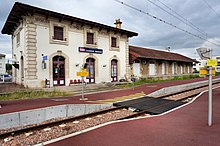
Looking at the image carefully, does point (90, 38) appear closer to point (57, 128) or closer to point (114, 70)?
point (114, 70)

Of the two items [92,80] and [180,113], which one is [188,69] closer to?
[92,80]

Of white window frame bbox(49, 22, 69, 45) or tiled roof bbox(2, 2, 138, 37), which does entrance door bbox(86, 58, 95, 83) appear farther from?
tiled roof bbox(2, 2, 138, 37)

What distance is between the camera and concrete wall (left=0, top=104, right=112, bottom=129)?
5766 mm

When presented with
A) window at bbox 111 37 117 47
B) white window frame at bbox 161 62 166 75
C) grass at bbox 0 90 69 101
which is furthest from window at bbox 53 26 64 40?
white window frame at bbox 161 62 166 75

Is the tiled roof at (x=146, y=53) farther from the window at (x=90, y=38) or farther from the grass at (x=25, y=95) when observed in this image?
the grass at (x=25, y=95)

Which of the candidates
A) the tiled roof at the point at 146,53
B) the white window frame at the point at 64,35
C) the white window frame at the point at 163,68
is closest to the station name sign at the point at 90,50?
the white window frame at the point at 64,35

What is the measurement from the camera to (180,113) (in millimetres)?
6461

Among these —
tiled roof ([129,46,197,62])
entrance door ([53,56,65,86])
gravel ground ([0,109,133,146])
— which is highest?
tiled roof ([129,46,197,62])

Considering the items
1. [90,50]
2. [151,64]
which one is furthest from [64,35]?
[151,64]

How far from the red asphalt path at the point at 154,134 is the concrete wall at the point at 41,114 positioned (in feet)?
9.12

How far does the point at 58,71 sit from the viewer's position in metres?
15.0

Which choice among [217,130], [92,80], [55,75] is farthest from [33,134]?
[92,80]

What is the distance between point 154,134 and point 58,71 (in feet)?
40.1

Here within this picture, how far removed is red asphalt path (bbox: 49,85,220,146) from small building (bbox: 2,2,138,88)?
10656 mm
